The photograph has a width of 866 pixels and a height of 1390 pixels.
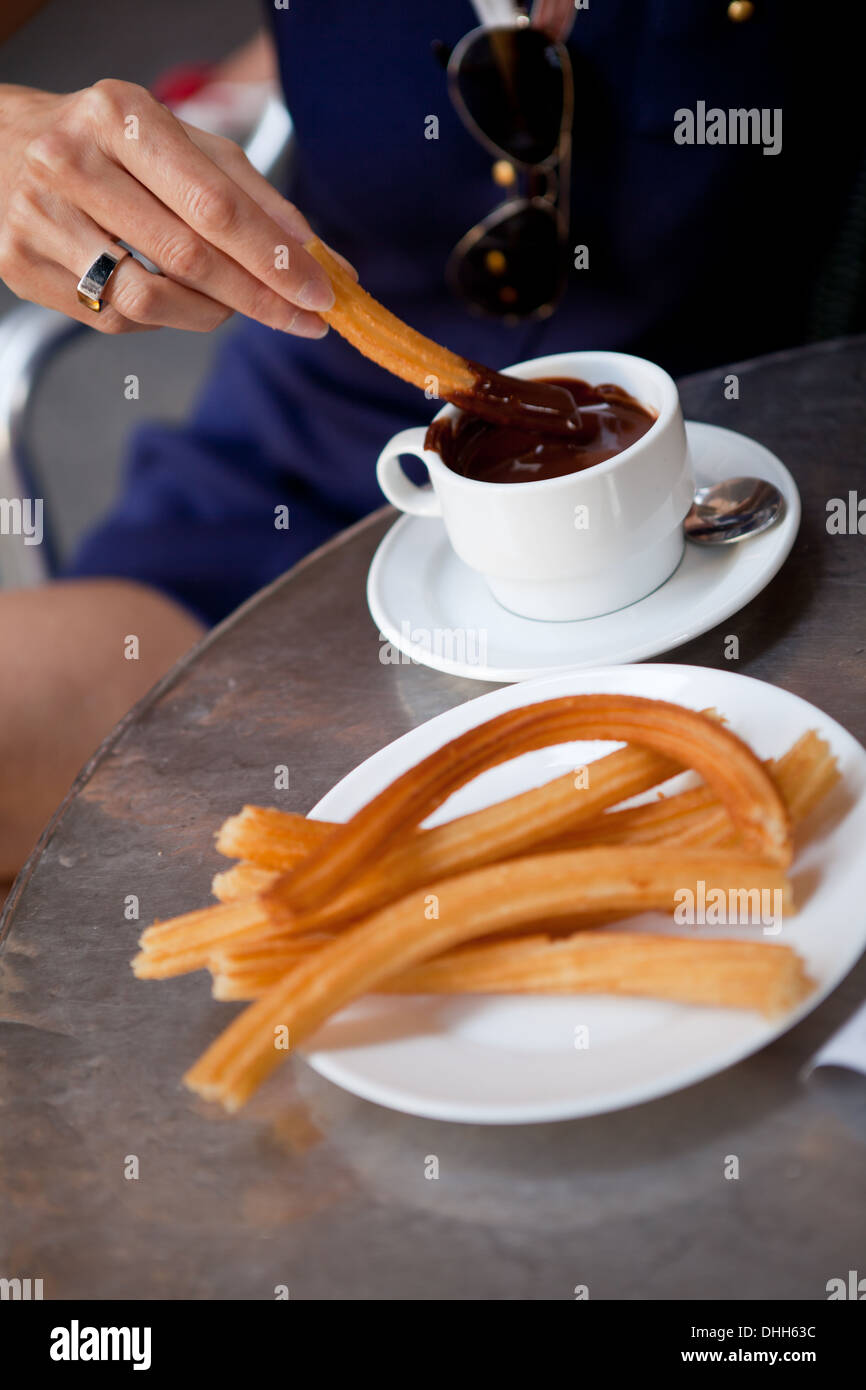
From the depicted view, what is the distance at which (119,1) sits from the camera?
4230mm

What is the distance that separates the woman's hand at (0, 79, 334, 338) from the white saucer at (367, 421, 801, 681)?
0.19 meters

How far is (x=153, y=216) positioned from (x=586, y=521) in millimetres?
349

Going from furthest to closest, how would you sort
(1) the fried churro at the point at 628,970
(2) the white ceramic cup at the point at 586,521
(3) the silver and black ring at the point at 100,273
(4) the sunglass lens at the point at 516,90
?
(4) the sunglass lens at the point at 516,90 → (3) the silver and black ring at the point at 100,273 → (2) the white ceramic cup at the point at 586,521 → (1) the fried churro at the point at 628,970

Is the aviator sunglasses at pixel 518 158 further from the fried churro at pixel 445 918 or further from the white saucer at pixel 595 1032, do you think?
the fried churro at pixel 445 918

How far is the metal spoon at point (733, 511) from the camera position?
83 cm

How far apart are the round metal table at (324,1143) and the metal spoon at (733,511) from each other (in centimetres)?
5

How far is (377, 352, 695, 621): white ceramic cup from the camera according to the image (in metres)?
0.75

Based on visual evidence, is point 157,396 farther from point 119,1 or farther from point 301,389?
point 119,1

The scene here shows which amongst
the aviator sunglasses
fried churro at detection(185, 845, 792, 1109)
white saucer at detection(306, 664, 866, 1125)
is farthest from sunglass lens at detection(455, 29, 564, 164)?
fried churro at detection(185, 845, 792, 1109)

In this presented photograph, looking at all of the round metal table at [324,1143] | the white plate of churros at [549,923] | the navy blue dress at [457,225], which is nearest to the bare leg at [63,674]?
the navy blue dress at [457,225]

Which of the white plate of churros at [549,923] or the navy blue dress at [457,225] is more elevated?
the navy blue dress at [457,225]

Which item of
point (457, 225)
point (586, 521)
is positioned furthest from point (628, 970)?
point (457, 225)

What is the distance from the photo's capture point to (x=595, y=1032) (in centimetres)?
54

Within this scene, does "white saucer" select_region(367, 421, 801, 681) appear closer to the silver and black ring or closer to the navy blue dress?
the silver and black ring
